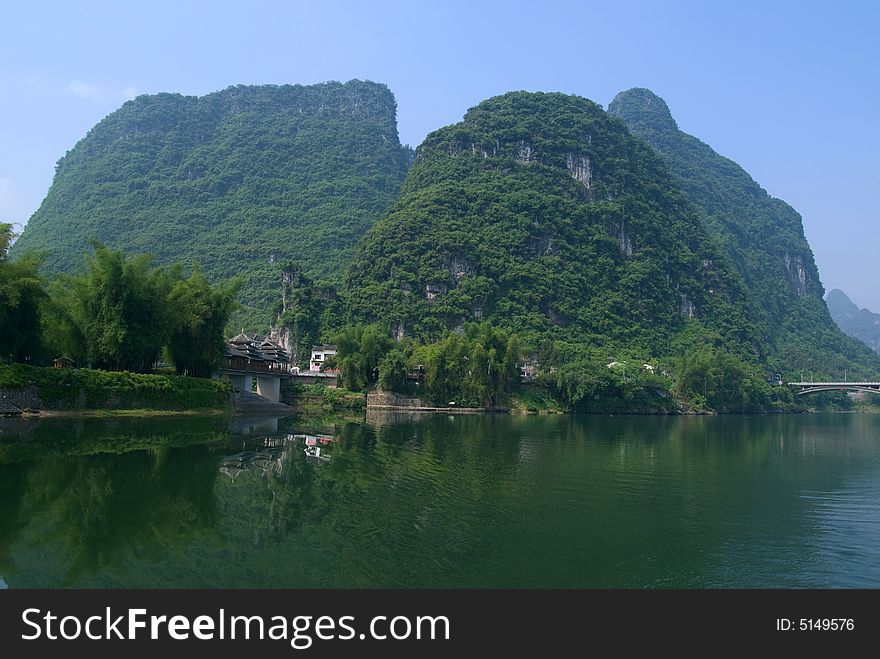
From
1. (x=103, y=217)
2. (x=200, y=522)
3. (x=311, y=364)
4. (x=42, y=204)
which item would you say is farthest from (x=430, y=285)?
(x=42, y=204)

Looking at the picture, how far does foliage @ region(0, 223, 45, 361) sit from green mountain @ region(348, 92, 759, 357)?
253 feet

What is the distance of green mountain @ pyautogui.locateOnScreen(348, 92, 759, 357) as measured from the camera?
119 meters

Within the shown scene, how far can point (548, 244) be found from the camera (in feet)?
447

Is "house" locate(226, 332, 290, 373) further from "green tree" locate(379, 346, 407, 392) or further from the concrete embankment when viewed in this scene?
"green tree" locate(379, 346, 407, 392)

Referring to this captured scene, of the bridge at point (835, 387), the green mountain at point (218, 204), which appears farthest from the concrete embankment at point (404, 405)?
the bridge at point (835, 387)

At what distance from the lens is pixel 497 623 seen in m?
9.40

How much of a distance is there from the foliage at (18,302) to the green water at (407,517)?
537cm

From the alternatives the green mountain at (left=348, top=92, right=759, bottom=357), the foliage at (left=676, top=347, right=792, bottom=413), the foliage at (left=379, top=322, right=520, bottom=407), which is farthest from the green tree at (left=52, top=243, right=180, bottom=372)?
the foliage at (left=676, top=347, right=792, bottom=413)

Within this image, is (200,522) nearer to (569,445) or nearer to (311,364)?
(569,445)

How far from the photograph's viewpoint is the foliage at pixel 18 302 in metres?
32.5

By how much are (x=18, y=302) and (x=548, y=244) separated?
11372 centimetres

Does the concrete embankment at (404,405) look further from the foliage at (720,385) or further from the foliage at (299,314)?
the foliage at (720,385)

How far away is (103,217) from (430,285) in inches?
3587

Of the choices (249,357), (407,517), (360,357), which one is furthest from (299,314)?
(407,517)
